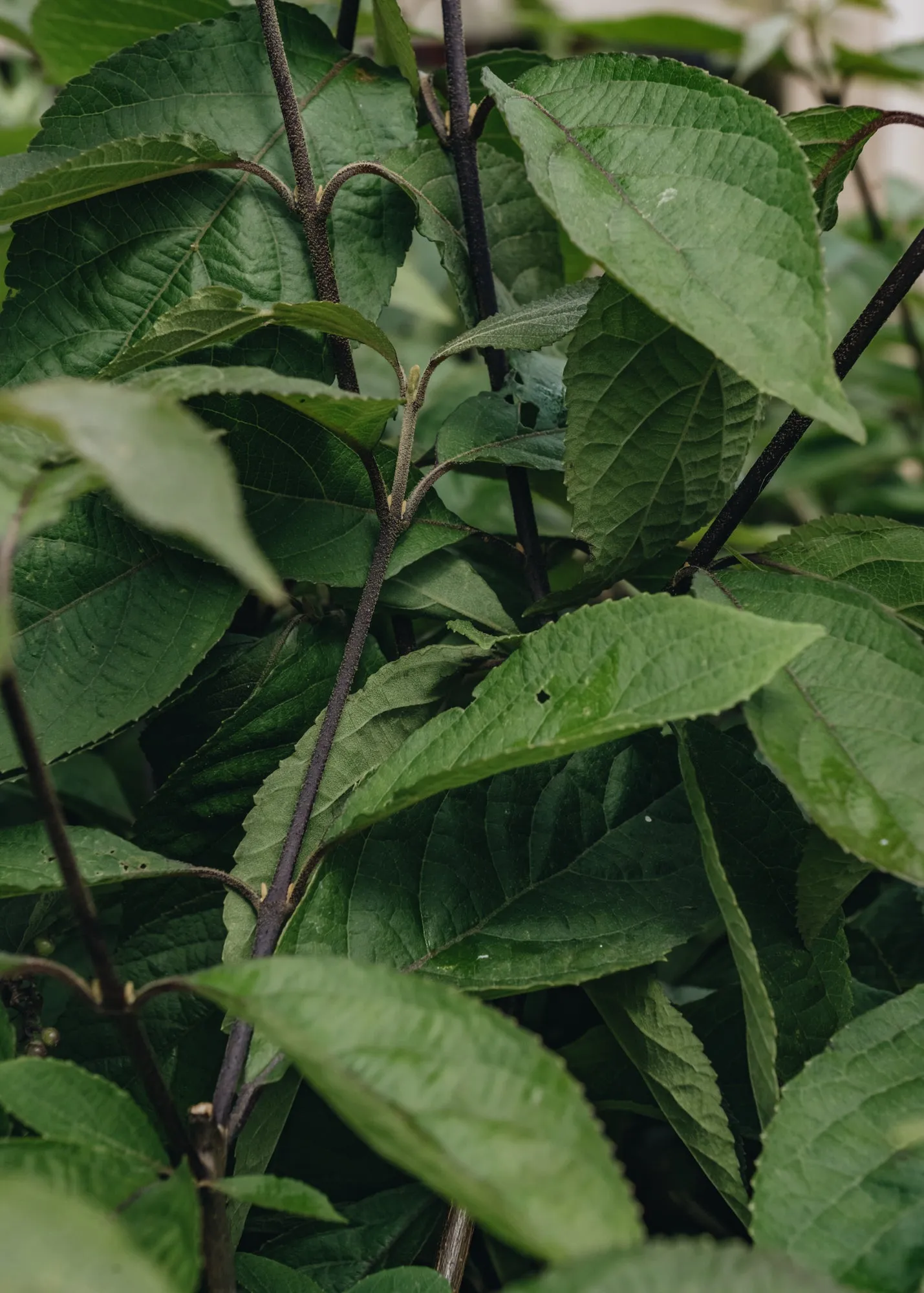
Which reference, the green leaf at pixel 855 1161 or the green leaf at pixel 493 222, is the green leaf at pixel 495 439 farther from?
the green leaf at pixel 855 1161

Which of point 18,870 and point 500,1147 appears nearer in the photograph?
point 500,1147

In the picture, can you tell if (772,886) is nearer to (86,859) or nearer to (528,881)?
(528,881)

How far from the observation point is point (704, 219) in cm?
39

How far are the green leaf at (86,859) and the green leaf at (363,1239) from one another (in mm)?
166

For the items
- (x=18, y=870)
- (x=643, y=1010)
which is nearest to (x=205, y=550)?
(x=18, y=870)

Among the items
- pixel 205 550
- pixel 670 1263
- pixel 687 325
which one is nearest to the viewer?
pixel 670 1263

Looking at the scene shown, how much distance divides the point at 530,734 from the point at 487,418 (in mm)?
210

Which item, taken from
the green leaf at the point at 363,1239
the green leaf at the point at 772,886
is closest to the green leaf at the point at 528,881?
the green leaf at the point at 772,886

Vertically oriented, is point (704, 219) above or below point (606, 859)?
above

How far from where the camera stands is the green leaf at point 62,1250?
0.22 metres

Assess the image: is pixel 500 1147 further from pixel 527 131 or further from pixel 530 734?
pixel 527 131

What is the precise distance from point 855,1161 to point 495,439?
0.32 m

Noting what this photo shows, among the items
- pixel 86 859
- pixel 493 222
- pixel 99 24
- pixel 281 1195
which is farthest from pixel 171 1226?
pixel 99 24

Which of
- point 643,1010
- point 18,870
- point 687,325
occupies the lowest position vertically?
point 643,1010
